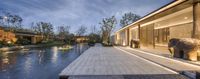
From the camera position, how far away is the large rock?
9.19 metres

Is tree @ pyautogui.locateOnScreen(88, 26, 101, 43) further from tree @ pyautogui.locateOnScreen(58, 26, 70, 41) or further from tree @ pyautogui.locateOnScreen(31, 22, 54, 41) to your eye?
tree @ pyautogui.locateOnScreen(31, 22, 54, 41)

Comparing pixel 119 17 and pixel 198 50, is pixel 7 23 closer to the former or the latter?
pixel 119 17

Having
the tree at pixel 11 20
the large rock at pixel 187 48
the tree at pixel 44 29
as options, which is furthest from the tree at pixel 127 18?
the large rock at pixel 187 48

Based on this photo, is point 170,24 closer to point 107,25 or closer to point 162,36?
point 162,36

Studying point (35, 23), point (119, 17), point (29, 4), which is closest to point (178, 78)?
point (119, 17)

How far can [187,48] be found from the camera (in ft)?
31.0

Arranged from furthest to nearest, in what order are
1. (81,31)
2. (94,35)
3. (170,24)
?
(81,31)
(94,35)
(170,24)

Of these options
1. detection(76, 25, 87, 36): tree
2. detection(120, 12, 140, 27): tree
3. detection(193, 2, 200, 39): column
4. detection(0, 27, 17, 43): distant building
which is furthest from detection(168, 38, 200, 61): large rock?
detection(76, 25, 87, 36): tree

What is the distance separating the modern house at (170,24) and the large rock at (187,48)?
0.38 meters

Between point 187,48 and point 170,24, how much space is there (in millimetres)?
7609

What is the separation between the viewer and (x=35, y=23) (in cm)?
6619

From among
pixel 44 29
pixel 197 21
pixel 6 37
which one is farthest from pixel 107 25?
pixel 197 21

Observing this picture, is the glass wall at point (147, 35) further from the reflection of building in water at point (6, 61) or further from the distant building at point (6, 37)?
the distant building at point (6, 37)

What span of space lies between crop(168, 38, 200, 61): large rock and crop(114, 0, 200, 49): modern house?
15.0 inches
